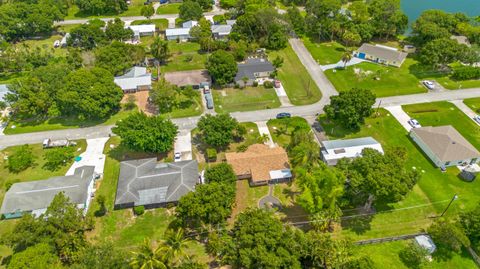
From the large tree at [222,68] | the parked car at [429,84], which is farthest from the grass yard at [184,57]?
the parked car at [429,84]

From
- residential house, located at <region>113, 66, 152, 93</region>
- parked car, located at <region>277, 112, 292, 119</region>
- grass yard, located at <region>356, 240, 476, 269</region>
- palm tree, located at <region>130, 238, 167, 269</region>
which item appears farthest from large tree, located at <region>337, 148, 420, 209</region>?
residential house, located at <region>113, 66, 152, 93</region>

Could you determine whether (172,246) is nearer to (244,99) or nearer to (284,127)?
(284,127)

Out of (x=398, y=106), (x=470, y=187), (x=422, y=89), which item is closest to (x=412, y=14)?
(x=422, y=89)

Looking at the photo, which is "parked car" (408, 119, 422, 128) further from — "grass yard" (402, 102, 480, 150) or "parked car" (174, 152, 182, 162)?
"parked car" (174, 152, 182, 162)

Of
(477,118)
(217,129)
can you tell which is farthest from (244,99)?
(477,118)

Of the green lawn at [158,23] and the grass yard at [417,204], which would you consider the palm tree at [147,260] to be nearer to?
the grass yard at [417,204]
